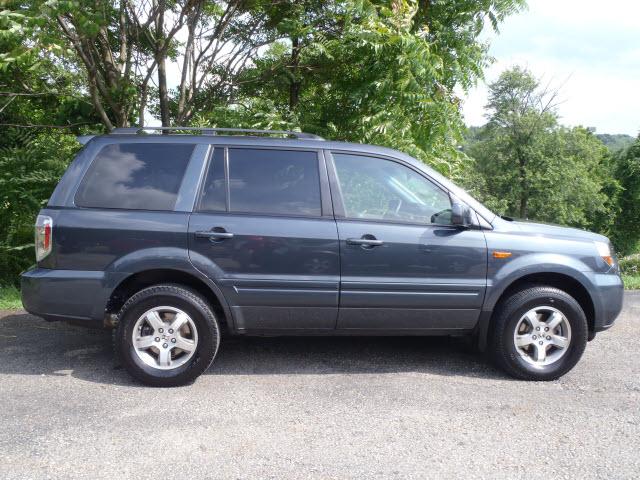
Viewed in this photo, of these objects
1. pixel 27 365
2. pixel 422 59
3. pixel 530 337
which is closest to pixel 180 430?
pixel 27 365

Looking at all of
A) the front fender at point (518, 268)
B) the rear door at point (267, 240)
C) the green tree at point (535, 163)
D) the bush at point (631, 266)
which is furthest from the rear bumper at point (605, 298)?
the green tree at point (535, 163)

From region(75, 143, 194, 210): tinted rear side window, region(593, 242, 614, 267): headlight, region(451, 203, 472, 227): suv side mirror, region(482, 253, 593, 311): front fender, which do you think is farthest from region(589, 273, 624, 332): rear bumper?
region(75, 143, 194, 210): tinted rear side window

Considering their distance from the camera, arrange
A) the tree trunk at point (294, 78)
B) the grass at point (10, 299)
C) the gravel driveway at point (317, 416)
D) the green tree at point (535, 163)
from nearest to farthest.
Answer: the gravel driveway at point (317, 416), the grass at point (10, 299), the tree trunk at point (294, 78), the green tree at point (535, 163)

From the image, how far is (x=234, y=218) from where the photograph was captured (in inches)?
162

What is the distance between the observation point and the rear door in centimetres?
408

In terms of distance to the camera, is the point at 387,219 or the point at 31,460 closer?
the point at 31,460

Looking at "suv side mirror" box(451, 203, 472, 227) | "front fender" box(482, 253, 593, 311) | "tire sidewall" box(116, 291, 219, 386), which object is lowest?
"tire sidewall" box(116, 291, 219, 386)

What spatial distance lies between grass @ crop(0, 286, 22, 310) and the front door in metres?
4.07

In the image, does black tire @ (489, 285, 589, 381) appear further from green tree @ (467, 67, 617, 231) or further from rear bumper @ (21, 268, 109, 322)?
green tree @ (467, 67, 617, 231)

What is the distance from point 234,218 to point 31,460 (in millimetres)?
1976

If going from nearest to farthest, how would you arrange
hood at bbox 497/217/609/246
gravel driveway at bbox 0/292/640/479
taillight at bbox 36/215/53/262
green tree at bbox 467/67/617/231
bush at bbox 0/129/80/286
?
gravel driveway at bbox 0/292/640/479, taillight at bbox 36/215/53/262, hood at bbox 497/217/609/246, bush at bbox 0/129/80/286, green tree at bbox 467/67/617/231

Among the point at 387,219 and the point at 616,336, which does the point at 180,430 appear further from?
the point at 616,336

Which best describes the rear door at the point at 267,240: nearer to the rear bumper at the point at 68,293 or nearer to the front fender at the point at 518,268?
the rear bumper at the point at 68,293

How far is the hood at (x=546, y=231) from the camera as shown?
4.35 m
